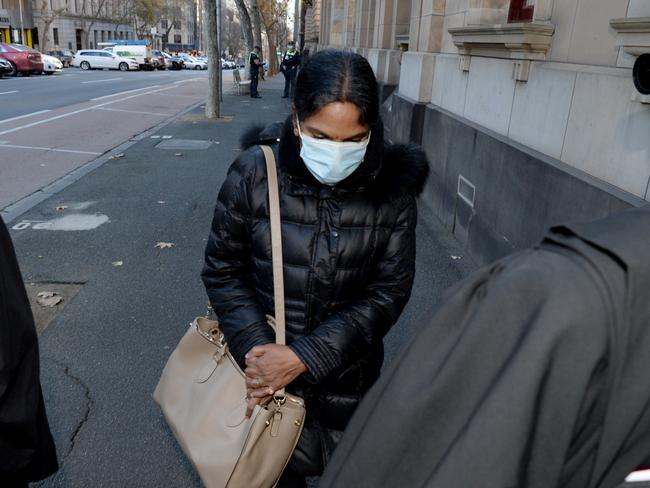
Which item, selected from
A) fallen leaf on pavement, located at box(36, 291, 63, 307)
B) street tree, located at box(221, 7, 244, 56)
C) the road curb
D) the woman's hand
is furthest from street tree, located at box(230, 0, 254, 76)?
street tree, located at box(221, 7, 244, 56)

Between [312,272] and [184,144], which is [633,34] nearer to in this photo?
[312,272]

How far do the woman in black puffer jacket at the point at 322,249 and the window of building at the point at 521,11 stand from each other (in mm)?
4303

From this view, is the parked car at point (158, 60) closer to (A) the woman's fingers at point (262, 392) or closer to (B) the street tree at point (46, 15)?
(B) the street tree at point (46, 15)

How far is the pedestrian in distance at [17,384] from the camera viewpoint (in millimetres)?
1753

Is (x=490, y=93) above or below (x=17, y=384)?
above

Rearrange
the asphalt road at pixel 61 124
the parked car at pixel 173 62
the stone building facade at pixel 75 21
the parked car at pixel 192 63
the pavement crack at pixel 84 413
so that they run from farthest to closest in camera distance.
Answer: the parked car at pixel 192 63
the stone building facade at pixel 75 21
the parked car at pixel 173 62
the asphalt road at pixel 61 124
the pavement crack at pixel 84 413

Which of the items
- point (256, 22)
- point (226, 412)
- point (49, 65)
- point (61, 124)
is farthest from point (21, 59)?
point (226, 412)

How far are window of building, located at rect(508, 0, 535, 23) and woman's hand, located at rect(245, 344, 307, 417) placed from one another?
4802mm

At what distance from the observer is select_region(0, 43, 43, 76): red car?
32625 millimetres

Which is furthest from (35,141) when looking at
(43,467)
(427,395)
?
(427,395)

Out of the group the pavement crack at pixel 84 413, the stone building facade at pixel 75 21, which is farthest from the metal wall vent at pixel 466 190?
the stone building facade at pixel 75 21

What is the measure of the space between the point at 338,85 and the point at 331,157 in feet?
0.71

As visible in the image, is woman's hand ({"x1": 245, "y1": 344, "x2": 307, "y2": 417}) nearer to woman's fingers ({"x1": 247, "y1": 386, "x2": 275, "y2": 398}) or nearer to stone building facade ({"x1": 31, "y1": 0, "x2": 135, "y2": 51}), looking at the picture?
woman's fingers ({"x1": 247, "y1": 386, "x2": 275, "y2": 398})

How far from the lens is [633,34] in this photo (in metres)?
3.46
